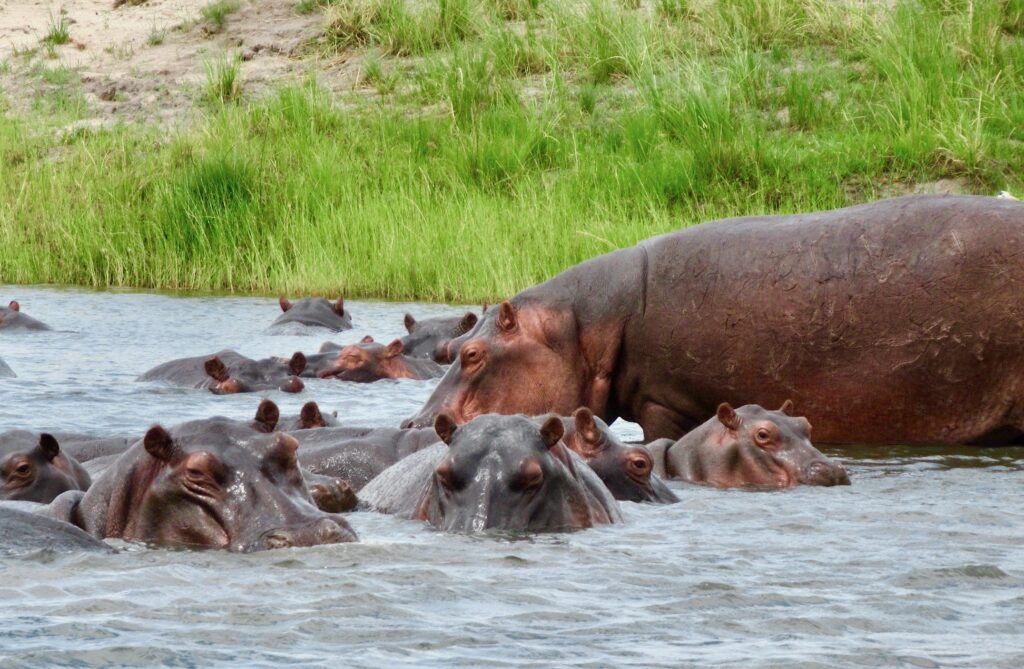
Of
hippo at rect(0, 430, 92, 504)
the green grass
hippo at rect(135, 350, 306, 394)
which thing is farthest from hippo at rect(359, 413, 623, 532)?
the green grass

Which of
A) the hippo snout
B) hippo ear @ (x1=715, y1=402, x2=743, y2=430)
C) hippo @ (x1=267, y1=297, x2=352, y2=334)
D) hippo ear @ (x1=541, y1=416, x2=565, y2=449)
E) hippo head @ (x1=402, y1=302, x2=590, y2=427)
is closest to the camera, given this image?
hippo ear @ (x1=541, y1=416, x2=565, y2=449)

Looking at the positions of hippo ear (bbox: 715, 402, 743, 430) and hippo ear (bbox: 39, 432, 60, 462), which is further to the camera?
hippo ear (bbox: 715, 402, 743, 430)

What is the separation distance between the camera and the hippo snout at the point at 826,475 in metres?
6.57

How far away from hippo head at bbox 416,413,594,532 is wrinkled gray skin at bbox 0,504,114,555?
102 cm

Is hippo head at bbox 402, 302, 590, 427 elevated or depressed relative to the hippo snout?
elevated

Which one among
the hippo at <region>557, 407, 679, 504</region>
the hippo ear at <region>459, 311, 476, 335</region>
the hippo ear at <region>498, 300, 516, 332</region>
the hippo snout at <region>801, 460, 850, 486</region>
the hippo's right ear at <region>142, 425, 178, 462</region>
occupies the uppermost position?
the hippo's right ear at <region>142, 425, 178, 462</region>

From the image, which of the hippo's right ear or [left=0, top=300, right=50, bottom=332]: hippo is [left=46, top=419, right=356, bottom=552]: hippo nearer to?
the hippo's right ear

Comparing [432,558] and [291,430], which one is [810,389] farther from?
[432,558]

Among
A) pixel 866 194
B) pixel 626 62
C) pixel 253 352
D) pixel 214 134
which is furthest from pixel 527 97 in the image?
pixel 253 352

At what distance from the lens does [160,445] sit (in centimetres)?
511

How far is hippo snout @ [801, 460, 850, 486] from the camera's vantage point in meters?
6.57

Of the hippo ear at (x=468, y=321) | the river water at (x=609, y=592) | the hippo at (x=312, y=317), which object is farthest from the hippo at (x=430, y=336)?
the river water at (x=609, y=592)

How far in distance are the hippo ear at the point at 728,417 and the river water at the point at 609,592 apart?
35cm

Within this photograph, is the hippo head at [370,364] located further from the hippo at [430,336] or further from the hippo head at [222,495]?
the hippo head at [222,495]
